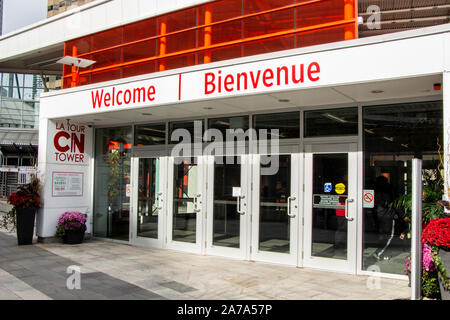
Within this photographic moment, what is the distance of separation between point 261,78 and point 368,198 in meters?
2.51

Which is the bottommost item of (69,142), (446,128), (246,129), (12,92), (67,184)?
(67,184)

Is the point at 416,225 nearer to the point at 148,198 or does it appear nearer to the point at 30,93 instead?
the point at 148,198

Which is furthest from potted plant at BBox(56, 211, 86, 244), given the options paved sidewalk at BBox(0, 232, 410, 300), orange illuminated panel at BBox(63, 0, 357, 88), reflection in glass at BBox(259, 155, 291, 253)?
reflection in glass at BBox(259, 155, 291, 253)

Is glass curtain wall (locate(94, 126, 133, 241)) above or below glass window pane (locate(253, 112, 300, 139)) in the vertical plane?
below

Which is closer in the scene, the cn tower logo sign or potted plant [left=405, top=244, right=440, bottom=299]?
potted plant [left=405, top=244, right=440, bottom=299]

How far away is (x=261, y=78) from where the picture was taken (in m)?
6.20

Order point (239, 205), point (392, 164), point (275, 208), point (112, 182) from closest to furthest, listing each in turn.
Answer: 1. point (392, 164)
2. point (275, 208)
3. point (239, 205)
4. point (112, 182)

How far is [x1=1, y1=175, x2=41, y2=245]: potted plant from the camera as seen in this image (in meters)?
8.99

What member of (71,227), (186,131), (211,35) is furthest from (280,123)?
(71,227)

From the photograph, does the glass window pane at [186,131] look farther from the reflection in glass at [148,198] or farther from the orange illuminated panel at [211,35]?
the orange illuminated panel at [211,35]

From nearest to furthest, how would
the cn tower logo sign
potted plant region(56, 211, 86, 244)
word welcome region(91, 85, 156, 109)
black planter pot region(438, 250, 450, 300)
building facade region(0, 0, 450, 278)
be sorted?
1. black planter pot region(438, 250, 450, 300)
2. building facade region(0, 0, 450, 278)
3. word welcome region(91, 85, 156, 109)
4. potted plant region(56, 211, 86, 244)
5. the cn tower logo sign

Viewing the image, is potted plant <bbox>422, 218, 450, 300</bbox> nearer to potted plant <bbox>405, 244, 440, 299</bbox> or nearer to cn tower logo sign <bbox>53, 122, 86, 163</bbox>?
potted plant <bbox>405, 244, 440, 299</bbox>

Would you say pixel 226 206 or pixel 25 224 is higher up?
pixel 226 206

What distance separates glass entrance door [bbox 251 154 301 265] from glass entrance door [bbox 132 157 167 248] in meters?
2.32
